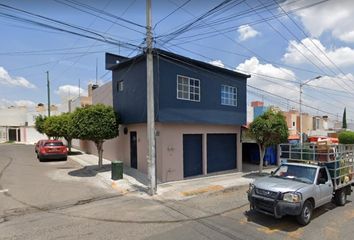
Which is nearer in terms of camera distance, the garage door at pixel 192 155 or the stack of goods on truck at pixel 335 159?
the stack of goods on truck at pixel 335 159

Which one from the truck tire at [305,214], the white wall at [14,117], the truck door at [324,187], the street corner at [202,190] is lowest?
the street corner at [202,190]

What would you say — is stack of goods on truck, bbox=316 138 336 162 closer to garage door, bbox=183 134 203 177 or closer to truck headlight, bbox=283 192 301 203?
truck headlight, bbox=283 192 301 203

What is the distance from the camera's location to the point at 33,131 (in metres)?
53.6

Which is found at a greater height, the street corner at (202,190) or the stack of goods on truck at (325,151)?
the stack of goods on truck at (325,151)

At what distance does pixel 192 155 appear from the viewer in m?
16.7

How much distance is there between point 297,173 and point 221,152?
28.3 feet

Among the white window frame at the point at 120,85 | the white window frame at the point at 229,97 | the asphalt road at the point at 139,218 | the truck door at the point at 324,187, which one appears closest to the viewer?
the asphalt road at the point at 139,218

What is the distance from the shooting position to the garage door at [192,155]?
16.3 metres

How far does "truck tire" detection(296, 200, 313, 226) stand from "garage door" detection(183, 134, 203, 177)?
806 cm

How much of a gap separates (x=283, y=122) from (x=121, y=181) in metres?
9.48

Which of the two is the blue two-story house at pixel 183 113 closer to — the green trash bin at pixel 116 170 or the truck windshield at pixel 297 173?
the green trash bin at pixel 116 170

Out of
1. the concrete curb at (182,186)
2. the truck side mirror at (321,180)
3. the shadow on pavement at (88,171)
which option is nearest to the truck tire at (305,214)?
the truck side mirror at (321,180)

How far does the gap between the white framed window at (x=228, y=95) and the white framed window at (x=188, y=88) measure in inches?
87.3

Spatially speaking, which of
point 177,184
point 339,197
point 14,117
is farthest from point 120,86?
point 14,117
